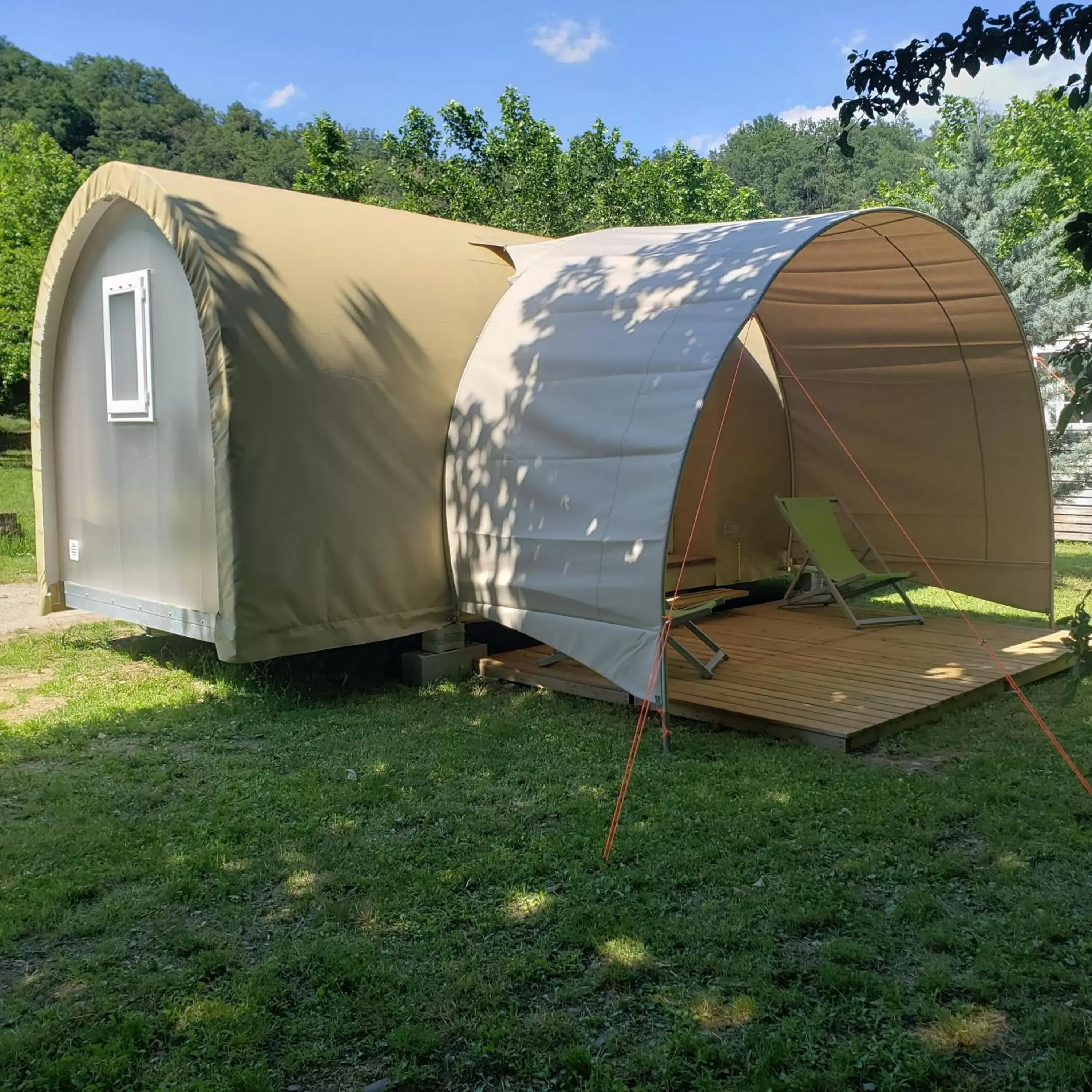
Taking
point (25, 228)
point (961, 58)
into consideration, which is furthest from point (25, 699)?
point (25, 228)

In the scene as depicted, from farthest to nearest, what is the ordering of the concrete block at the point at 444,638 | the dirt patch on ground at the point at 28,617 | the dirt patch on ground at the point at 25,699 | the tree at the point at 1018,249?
the tree at the point at 1018,249
the dirt patch on ground at the point at 28,617
the concrete block at the point at 444,638
the dirt patch on ground at the point at 25,699

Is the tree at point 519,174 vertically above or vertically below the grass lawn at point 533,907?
above

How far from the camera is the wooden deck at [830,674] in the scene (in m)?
5.60

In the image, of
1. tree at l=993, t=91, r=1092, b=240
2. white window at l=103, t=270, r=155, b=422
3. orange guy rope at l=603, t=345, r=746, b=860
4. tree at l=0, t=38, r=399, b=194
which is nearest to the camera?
orange guy rope at l=603, t=345, r=746, b=860

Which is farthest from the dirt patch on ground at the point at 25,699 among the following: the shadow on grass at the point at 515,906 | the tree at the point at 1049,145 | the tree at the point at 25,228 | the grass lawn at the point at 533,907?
the tree at the point at 1049,145

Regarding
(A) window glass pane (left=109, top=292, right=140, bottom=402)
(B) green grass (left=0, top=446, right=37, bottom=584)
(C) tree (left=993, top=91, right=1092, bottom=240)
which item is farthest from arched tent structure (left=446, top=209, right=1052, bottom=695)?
(C) tree (left=993, top=91, right=1092, bottom=240)

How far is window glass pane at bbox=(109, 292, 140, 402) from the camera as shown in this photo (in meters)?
6.81

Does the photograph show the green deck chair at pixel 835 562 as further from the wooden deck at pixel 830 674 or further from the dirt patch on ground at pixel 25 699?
the dirt patch on ground at pixel 25 699

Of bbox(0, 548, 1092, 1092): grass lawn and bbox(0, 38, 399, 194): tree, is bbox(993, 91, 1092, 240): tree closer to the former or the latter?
bbox(0, 38, 399, 194): tree

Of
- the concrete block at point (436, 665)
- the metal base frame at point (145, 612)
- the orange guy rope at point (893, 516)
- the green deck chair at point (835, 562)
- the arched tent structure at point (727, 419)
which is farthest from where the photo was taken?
the green deck chair at point (835, 562)

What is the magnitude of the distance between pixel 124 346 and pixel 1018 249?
11.5 metres

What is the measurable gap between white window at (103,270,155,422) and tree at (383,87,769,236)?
1155cm

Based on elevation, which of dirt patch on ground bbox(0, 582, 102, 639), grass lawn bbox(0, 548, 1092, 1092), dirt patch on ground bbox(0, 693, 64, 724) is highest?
dirt patch on ground bbox(0, 582, 102, 639)

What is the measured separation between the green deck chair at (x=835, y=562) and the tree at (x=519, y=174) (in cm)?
1084
